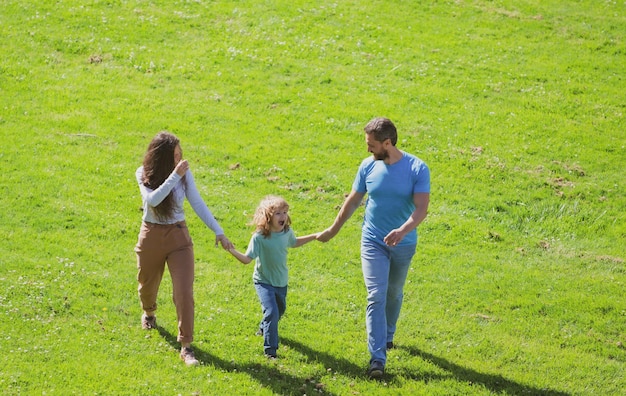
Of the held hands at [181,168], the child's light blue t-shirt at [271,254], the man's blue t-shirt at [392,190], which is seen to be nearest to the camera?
the held hands at [181,168]

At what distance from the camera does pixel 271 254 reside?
32.5ft

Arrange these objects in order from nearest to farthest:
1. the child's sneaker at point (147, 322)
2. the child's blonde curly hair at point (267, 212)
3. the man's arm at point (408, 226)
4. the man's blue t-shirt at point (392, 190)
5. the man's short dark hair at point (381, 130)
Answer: the man's arm at point (408, 226) → the man's short dark hair at point (381, 130) → the man's blue t-shirt at point (392, 190) → the child's blonde curly hair at point (267, 212) → the child's sneaker at point (147, 322)

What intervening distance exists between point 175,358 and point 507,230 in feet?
24.9

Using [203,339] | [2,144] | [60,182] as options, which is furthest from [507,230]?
[2,144]

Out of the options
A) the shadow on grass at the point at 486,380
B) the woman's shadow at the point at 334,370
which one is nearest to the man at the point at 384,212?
the woman's shadow at the point at 334,370

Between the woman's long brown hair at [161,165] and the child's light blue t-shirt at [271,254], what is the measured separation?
1119 millimetres

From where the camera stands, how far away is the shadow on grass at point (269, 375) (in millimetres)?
9445

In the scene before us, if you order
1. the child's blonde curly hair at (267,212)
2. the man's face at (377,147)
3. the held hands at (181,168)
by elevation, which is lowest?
the child's blonde curly hair at (267,212)

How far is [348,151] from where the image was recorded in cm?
1786

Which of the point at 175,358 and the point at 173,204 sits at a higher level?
the point at 173,204

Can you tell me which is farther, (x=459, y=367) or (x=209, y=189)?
(x=209, y=189)

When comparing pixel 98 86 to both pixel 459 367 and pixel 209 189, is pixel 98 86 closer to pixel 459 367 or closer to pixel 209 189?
pixel 209 189

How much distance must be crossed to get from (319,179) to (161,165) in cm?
741

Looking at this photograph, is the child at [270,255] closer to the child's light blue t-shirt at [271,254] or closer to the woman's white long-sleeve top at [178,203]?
the child's light blue t-shirt at [271,254]
